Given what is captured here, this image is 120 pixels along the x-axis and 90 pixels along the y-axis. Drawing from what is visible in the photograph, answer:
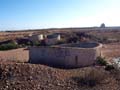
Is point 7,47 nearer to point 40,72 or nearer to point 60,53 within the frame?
point 60,53

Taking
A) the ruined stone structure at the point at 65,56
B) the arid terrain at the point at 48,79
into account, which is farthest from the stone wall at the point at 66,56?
the arid terrain at the point at 48,79

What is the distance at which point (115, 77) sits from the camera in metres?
15.8

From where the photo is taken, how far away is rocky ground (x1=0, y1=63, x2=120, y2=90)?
13.6 metres

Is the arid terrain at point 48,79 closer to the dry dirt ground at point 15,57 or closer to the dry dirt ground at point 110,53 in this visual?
the dry dirt ground at point 15,57

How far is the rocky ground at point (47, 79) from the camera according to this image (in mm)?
13633

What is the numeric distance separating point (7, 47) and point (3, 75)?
80.3 feet

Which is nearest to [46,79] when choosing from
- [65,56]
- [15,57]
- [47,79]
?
[47,79]

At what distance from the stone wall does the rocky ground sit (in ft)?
10.4

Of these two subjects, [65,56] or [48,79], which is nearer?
[48,79]

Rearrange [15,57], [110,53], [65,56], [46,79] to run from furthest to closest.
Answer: [110,53]
[15,57]
[65,56]
[46,79]

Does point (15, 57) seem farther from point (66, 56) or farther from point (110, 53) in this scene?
point (110, 53)

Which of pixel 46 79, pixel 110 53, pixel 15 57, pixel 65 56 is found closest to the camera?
pixel 46 79

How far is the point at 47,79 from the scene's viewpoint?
1455 cm

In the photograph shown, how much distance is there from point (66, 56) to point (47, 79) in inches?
182
